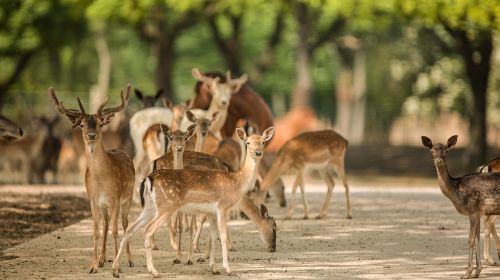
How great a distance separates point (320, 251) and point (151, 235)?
2.89 meters

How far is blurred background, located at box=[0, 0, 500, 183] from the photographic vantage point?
3275cm

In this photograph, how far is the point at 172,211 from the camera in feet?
44.0

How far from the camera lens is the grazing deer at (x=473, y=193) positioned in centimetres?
1365

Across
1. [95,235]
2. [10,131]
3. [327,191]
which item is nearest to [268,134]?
[95,235]

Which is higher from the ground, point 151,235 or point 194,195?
point 194,195

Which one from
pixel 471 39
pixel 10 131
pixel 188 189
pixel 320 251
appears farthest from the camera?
pixel 471 39

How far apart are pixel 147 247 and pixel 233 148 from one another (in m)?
6.68

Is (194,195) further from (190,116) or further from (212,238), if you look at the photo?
(190,116)

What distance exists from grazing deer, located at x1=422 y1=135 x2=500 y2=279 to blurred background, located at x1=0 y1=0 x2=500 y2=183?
15.1 metres

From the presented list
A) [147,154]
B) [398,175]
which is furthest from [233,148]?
[398,175]

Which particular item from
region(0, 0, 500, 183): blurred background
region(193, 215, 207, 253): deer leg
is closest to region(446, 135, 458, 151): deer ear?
region(193, 215, 207, 253): deer leg

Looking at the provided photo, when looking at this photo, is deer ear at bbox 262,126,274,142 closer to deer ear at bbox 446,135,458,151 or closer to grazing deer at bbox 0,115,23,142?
deer ear at bbox 446,135,458,151

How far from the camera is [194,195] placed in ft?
44.4

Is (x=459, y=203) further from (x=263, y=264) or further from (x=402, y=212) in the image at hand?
(x=402, y=212)
